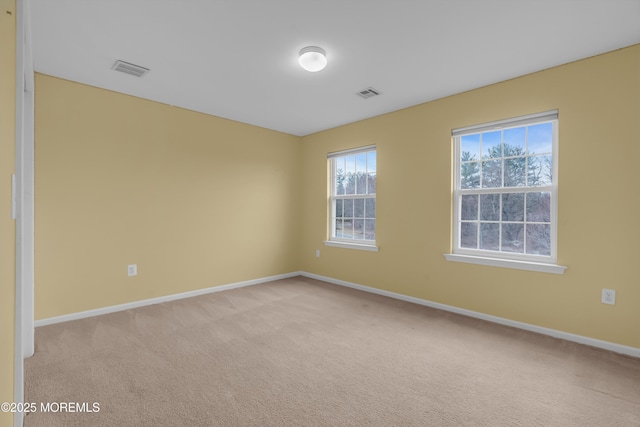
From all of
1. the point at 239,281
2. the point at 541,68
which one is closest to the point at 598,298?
the point at 541,68

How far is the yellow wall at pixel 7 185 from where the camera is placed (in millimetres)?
935

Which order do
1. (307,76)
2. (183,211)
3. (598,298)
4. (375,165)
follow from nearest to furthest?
(598,298) → (307,76) → (183,211) → (375,165)

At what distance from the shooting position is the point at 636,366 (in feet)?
7.36

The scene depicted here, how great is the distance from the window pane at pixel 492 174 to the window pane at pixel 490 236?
1.42 ft

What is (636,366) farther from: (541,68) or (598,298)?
(541,68)

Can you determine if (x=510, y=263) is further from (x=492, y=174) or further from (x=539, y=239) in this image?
(x=492, y=174)

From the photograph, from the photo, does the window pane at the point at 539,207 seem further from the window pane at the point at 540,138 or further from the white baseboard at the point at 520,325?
the white baseboard at the point at 520,325

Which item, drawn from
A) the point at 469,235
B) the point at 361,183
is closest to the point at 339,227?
the point at 361,183

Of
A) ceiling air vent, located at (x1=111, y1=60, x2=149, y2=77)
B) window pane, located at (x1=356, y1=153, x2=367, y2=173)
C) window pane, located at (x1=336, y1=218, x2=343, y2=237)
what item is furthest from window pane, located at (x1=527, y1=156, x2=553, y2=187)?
ceiling air vent, located at (x1=111, y1=60, x2=149, y2=77)

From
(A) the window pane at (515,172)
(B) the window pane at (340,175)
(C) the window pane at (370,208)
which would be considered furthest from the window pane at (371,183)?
(A) the window pane at (515,172)

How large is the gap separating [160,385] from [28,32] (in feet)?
8.69

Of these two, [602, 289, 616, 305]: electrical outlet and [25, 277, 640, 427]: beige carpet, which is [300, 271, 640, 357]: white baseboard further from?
[602, 289, 616, 305]: electrical outlet

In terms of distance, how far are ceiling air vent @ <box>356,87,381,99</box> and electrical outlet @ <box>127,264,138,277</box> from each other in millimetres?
3316

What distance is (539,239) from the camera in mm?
2943
